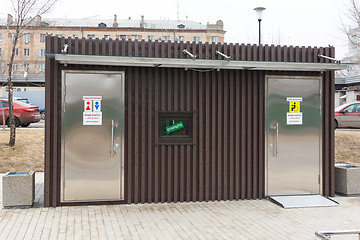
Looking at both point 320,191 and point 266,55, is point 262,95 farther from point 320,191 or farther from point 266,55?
point 320,191

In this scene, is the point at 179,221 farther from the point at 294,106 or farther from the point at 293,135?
the point at 294,106

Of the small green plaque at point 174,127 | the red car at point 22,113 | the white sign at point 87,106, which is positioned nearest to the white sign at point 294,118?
the small green plaque at point 174,127

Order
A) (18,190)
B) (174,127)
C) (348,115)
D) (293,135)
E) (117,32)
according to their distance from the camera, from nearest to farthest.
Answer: (18,190) < (174,127) < (293,135) < (348,115) < (117,32)

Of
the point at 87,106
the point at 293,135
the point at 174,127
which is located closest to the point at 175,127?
the point at 174,127

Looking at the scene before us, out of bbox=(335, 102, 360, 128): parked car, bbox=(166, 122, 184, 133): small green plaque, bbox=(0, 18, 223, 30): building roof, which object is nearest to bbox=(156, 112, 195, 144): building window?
bbox=(166, 122, 184, 133): small green plaque

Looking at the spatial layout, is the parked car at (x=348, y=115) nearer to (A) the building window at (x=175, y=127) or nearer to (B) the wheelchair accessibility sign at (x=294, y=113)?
(B) the wheelchair accessibility sign at (x=294, y=113)

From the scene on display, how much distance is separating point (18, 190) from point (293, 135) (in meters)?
5.70

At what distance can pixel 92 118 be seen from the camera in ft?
24.1

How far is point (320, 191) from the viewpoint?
27.2ft

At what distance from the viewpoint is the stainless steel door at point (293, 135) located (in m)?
8.07

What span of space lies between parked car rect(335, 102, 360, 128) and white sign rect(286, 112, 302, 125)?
9436mm

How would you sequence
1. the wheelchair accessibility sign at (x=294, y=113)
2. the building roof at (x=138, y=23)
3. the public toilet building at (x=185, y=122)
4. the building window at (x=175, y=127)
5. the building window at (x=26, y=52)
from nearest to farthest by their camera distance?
the public toilet building at (x=185, y=122) < the building window at (x=175, y=127) < the wheelchair accessibility sign at (x=294, y=113) < the building window at (x=26, y=52) < the building roof at (x=138, y=23)

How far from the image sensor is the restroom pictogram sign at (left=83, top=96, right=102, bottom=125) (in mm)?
7340

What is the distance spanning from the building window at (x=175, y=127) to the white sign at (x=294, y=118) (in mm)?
2114
